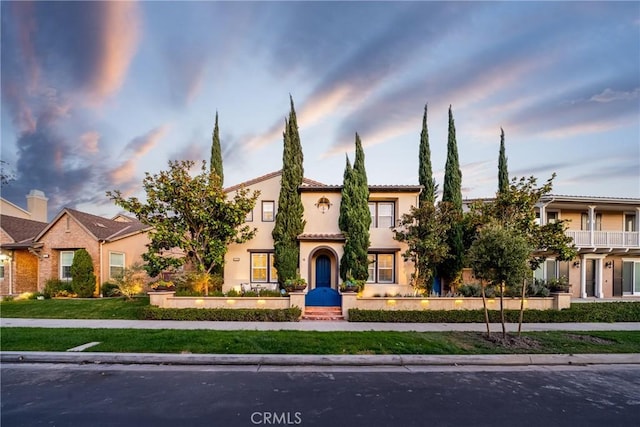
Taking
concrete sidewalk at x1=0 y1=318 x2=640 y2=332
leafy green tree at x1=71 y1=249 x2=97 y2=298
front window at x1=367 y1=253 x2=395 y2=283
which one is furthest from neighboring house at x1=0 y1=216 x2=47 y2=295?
front window at x1=367 y1=253 x2=395 y2=283

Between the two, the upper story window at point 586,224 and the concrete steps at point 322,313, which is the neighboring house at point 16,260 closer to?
the concrete steps at point 322,313

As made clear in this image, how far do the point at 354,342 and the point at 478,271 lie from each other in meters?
4.33

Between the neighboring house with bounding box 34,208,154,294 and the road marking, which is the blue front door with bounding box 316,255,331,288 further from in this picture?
the neighboring house with bounding box 34,208,154,294

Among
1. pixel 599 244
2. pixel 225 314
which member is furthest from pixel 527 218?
pixel 225 314

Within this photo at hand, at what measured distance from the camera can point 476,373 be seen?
7117 millimetres

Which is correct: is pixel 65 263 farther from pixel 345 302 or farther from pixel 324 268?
pixel 345 302

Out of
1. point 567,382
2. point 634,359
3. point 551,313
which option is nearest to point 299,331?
point 567,382

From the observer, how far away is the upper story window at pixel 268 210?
1742cm

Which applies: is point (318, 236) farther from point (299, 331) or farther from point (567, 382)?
point (567, 382)

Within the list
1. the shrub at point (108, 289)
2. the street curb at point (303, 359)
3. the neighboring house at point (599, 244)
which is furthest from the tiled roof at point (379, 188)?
the shrub at point (108, 289)

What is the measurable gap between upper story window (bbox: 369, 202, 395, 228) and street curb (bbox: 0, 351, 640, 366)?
952 cm

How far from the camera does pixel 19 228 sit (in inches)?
860

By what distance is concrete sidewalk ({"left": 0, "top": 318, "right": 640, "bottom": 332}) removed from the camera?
1098 cm

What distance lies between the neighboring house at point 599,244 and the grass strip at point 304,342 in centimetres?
1110
